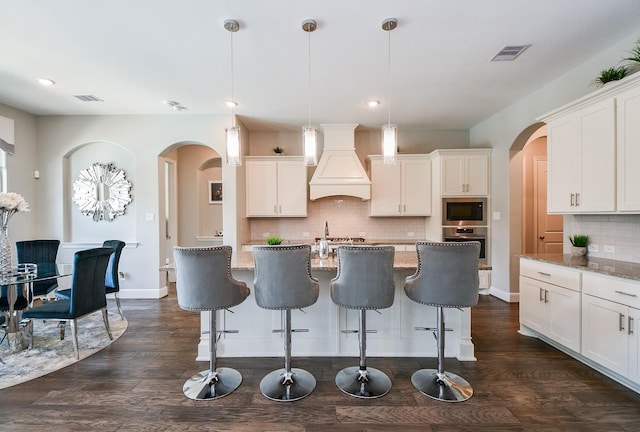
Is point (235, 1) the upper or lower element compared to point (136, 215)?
upper

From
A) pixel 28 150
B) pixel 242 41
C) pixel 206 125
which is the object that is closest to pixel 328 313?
pixel 242 41

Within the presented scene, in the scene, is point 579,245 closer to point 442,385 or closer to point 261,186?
point 442,385

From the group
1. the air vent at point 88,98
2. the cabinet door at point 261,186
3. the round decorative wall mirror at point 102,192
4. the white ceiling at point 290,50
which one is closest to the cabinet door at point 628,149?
the white ceiling at point 290,50

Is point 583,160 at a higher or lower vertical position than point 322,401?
higher

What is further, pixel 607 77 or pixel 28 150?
pixel 28 150

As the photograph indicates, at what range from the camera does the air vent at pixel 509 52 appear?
2.83m

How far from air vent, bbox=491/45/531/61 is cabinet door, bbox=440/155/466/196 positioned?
199 centimetres

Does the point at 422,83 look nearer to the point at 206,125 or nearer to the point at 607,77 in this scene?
the point at 607,77

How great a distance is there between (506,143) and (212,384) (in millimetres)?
4950

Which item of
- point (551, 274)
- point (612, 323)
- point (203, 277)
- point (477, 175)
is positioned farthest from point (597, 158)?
point (203, 277)

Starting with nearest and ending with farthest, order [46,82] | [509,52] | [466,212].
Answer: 1. [509,52]
2. [46,82]
3. [466,212]

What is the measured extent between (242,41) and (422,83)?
2.16 m

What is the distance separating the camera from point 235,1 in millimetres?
2195

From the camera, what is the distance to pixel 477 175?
4914 millimetres
